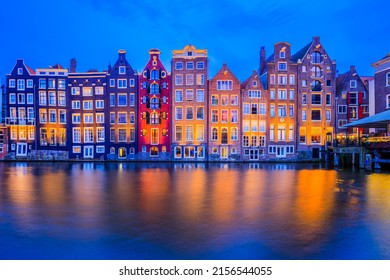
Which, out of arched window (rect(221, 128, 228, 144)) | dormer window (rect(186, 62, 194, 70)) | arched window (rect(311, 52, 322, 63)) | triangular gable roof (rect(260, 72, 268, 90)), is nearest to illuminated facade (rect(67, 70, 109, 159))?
dormer window (rect(186, 62, 194, 70))

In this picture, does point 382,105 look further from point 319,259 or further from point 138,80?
point 319,259

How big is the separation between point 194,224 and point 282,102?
2061 inches

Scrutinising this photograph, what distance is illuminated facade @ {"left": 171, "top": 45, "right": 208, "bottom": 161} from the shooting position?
61469 millimetres

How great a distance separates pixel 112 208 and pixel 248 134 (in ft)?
155

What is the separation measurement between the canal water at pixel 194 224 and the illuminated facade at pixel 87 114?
4241 cm

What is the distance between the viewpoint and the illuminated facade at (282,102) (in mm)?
61125

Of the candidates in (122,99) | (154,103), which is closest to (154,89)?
(154,103)

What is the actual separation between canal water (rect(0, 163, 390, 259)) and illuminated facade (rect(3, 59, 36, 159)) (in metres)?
47.7

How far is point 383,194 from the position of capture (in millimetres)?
20953

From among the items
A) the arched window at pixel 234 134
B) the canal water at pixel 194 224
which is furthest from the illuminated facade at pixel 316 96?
the canal water at pixel 194 224

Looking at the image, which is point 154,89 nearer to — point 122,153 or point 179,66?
point 179,66

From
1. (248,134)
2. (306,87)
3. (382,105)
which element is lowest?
(248,134)
